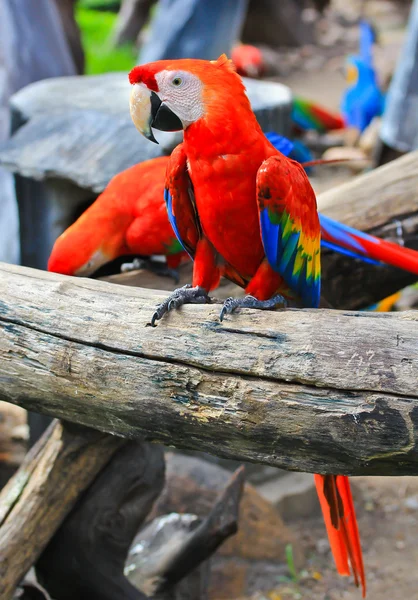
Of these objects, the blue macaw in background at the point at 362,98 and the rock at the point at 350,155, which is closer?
the rock at the point at 350,155

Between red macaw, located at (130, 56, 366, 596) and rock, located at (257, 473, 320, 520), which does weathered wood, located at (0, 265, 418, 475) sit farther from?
rock, located at (257, 473, 320, 520)

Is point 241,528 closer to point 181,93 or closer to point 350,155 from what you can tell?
point 181,93

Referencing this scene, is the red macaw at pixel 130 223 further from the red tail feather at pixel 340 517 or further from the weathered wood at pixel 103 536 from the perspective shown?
the red tail feather at pixel 340 517

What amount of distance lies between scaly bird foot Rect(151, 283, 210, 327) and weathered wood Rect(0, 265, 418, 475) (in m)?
0.02

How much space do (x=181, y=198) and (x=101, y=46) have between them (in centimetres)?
778

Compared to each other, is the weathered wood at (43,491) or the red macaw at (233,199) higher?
the red macaw at (233,199)

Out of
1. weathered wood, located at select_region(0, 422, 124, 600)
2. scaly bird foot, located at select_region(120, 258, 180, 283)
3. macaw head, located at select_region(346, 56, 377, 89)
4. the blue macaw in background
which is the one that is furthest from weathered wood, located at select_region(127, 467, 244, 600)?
macaw head, located at select_region(346, 56, 377, 89)

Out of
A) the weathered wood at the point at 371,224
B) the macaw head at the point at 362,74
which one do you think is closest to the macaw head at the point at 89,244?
the weathered wood at the point at 371,224

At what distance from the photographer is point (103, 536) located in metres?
1.67

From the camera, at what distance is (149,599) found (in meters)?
1.71

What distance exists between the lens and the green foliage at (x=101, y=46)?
7.54 metres

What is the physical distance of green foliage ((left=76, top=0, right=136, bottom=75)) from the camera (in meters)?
7.54

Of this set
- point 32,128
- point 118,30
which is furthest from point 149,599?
point 118,30

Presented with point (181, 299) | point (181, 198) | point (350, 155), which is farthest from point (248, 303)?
point (350, 155)
